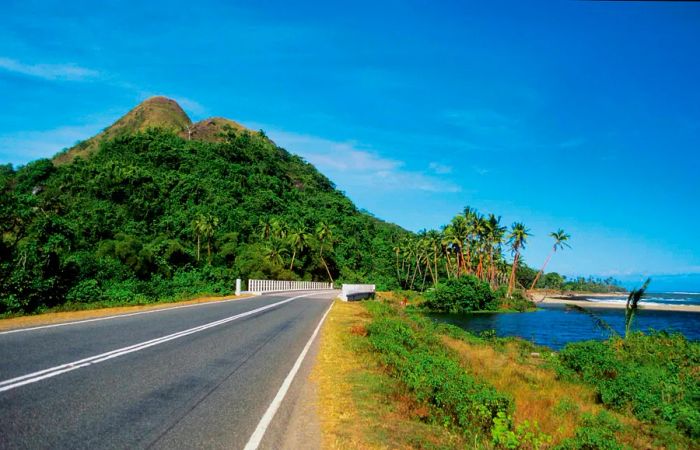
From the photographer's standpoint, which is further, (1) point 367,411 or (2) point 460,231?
(2) point 460,231

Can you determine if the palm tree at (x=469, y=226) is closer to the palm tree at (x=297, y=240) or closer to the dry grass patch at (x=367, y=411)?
the palm tree at (x=297, y=240)

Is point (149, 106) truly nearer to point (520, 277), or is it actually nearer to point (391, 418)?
point (520, 277)

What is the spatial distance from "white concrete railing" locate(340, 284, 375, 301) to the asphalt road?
89.1ft

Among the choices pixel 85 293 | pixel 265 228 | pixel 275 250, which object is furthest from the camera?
pixel 265 228

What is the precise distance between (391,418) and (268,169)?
134584mm

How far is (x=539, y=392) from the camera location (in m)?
14.3

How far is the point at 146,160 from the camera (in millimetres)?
109000

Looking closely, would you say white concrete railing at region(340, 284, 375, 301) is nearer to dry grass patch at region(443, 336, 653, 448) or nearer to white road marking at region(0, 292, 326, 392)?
dry grass patch at region(443, 336, 653, 448)

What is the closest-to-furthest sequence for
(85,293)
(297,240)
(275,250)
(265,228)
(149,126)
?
(85,293) < (275,250) < (297,240) < (265,228) < (149,126)

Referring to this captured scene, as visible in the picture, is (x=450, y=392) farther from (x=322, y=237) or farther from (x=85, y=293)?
(x=322, y=237)

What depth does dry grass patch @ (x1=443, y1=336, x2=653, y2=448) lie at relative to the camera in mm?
10617

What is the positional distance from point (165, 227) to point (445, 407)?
258 feet

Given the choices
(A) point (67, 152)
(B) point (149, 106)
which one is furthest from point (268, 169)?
(B) point (149, 106)

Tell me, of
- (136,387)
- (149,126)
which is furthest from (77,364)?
(149,126)
